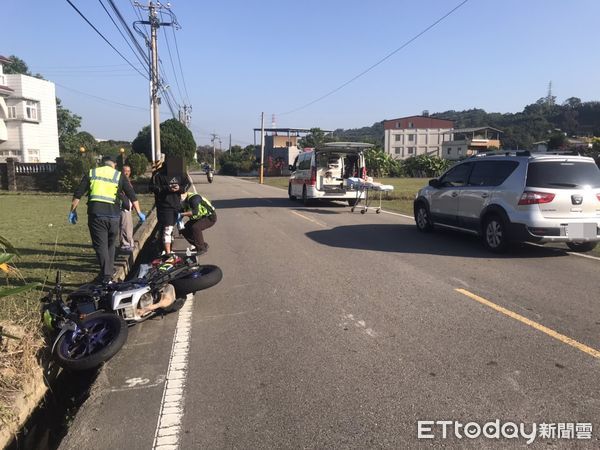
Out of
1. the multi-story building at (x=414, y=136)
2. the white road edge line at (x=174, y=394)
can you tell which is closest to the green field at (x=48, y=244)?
the white road edge line at (x=174, y=394)

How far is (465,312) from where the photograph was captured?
564cm

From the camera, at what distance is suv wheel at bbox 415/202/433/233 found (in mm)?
11602

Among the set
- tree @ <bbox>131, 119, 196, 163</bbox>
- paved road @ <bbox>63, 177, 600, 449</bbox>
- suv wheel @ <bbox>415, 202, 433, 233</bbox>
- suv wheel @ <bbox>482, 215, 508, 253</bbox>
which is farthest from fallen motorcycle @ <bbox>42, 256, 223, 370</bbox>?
tree @ <bbox>131, 119, 196, 163</bbox>

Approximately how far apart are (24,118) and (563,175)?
43.2 metres

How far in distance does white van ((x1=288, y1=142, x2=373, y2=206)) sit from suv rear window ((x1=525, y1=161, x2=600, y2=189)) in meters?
9.43

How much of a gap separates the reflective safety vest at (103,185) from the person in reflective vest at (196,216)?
1.42m

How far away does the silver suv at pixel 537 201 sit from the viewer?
823cm

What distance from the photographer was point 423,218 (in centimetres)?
1177

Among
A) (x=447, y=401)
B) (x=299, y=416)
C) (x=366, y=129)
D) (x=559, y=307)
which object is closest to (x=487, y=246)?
(x=559, y=307)

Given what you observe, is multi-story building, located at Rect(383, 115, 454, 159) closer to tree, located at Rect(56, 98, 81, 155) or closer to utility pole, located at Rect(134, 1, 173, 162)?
tree, located at Rect(56, 98, 81, 155)

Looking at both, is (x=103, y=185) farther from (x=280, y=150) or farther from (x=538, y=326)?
(x=280, y=150)

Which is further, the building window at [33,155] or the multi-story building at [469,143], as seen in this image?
the multi-story building at [469,143]

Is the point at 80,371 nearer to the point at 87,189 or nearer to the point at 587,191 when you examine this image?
the point at 87,189

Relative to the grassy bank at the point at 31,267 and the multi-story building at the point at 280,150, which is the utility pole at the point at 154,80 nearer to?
the grassy bank at the point at 31,267
